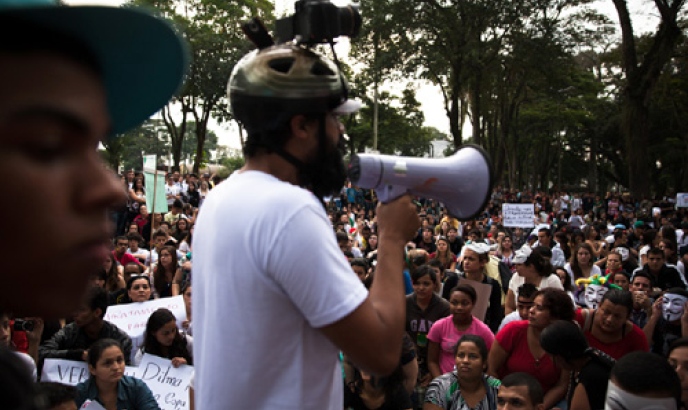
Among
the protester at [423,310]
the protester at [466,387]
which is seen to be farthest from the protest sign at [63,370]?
the protester at [423,310]

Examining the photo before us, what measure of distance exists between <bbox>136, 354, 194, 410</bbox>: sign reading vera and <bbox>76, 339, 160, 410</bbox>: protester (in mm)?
511

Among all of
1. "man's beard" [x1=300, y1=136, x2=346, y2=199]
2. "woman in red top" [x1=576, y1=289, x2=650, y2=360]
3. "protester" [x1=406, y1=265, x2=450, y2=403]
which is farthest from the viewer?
"protester" [x1=406, y1=265, x2=450, y2=403]

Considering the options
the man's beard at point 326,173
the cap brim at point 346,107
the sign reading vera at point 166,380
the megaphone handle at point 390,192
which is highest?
the cap brim at point 346,107

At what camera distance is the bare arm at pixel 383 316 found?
156cm

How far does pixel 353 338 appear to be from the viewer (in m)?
1.56

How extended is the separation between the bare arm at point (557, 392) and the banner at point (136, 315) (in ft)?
10.5

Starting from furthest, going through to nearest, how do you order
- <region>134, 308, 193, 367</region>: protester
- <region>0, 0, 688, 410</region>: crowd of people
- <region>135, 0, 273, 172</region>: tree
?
<region>135, 0, 273, 172</region>: tree, <region>134, 308, 193, 367</region>: protester, <region>0, 0, 688, 410</region>: crowd of people

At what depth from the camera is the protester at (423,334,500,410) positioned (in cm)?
456

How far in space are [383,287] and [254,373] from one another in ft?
1.22

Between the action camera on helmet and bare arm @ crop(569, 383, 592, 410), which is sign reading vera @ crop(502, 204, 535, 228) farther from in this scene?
the action camera on helmet

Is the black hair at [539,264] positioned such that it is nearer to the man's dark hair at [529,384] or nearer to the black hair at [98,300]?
the man's dark hair at [529,384]

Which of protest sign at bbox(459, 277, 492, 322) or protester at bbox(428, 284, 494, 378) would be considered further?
protest sign at bbox(459, 277, 492, 322)

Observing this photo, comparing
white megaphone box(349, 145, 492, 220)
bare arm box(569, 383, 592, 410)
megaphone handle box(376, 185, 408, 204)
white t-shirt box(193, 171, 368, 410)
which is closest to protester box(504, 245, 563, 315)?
bare arm box(569, 383, 592, 410)

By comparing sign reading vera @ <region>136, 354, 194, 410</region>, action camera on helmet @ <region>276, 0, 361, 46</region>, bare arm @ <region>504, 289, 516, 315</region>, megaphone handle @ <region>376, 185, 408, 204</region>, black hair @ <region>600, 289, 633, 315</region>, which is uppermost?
action camera on helmet @ <region>276, 0, 361, 46</region>
